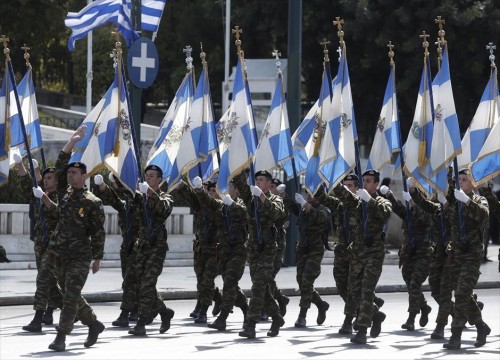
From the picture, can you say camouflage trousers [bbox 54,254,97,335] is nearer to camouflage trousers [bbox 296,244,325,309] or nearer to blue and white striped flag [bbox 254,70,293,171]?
camouflage trousers [bbox 296,244,325,309]

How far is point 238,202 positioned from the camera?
15547 millimetres

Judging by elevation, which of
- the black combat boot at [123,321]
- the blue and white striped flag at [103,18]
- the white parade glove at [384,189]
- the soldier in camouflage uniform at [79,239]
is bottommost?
the black combat boot at [123,321]

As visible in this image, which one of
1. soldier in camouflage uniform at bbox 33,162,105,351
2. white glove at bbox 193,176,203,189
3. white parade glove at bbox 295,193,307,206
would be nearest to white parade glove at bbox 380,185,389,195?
white parade glove at bbox 295,193,307,206

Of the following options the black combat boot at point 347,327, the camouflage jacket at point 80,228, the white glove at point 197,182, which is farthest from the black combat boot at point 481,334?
the camouflage jacket at point 80,228

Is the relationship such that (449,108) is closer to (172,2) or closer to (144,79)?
(144,79)

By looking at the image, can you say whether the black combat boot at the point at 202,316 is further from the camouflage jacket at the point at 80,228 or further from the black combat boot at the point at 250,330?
A: the camouflage jacket at the point at 80,228

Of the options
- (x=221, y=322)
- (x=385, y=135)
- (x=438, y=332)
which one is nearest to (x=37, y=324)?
(x=221, y=322)

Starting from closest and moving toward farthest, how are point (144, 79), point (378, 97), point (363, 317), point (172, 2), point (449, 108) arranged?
point (363, 317) < point (449, 108) < point (144, 79) < point (378, 97) < point (172, 2)

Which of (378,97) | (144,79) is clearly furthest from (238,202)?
(378,97)

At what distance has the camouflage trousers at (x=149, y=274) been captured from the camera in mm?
14234

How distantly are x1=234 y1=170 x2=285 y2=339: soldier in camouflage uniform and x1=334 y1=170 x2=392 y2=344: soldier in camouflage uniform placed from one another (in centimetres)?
83

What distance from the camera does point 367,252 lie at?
14391mm

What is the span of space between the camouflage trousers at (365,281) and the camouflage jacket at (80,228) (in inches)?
114

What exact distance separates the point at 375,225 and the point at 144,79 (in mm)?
6537
